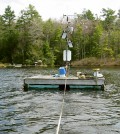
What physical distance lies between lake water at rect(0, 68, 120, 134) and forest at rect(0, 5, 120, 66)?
6373cm

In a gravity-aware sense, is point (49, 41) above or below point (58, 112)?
above

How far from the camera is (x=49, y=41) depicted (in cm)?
9681

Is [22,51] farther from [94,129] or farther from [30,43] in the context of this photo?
[94,129]

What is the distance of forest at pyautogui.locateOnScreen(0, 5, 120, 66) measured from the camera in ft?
297

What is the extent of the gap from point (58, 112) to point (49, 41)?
79131mm

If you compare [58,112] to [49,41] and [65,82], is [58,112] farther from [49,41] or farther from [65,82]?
[49,41]

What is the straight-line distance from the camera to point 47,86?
2866 centimetres

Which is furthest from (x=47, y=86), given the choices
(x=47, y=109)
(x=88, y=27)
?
(x=88, y=27)

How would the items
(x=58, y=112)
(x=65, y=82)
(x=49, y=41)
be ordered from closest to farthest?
(x=58, y=112), (x=65, y=82), (x=49, y=41)

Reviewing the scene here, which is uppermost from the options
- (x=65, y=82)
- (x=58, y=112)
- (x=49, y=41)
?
(x=49, y=41)

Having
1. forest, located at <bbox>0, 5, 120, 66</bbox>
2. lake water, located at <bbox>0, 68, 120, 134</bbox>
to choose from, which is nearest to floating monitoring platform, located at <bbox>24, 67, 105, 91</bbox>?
lake water, located at <bbox>0, 68, 120, 134</bbox>

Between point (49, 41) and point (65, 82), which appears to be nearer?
point (65, 82)

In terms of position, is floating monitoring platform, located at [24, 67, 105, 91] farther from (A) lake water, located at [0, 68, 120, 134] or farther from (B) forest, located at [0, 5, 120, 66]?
(B) forest, located at [0, 5, 120, 66]

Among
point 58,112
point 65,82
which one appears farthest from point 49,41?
point 58,112
